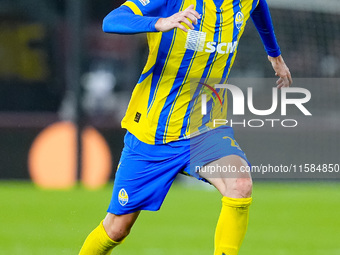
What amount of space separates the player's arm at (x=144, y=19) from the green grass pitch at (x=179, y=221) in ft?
8.85

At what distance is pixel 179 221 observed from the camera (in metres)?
8.98

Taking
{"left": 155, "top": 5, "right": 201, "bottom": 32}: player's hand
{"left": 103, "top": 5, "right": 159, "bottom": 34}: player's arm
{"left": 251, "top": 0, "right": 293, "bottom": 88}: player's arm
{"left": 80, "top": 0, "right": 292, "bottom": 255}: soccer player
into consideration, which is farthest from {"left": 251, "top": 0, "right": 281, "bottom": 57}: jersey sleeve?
{"left": 155, "top": 5, "right": 201, "bottom": 32}: player's hand

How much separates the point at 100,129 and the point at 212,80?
21.4ft

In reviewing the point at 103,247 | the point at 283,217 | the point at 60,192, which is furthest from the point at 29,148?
the point at 103,247

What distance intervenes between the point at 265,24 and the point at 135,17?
48.8 inches

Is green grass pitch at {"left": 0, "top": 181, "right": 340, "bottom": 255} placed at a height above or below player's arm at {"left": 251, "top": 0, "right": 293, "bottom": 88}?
below

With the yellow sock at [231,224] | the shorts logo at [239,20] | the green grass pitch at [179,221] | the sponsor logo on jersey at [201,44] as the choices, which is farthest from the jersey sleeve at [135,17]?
the green grass pitch at [179,221]

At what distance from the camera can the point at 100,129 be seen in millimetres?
11406

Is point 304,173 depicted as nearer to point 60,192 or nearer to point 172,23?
point 60,192

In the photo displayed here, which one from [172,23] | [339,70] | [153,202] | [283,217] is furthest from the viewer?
[339,70]

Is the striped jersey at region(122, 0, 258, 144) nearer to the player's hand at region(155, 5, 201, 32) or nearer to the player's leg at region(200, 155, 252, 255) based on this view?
the player's leg at region(200, 155, 252, 255)

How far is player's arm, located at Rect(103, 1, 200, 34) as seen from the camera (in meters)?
4.19

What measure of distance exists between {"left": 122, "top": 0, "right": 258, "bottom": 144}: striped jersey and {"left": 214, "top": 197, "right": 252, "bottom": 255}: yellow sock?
1.91 ft

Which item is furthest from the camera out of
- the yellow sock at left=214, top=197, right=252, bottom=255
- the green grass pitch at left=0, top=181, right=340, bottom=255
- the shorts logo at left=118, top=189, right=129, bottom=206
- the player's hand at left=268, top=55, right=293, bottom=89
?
the green grass pitch at left=0, top=181, right=340, bottom=255
